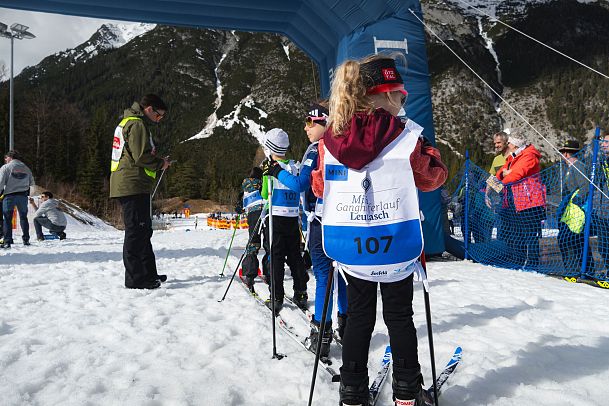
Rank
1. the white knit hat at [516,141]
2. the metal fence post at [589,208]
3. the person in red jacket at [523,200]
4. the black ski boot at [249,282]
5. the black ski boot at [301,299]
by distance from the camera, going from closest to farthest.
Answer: the black ski boot at [301,299]
the black ski boot at [249,282]
the metal fence post at [589,208]
the person in red jacket at [523,200]
the white knit hat at [516,141]

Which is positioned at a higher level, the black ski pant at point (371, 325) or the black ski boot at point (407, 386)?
the black ski pant at point (371, 325)

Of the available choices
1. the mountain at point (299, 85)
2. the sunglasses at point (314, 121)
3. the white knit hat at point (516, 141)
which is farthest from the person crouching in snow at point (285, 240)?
the mountain at point (299, 85)

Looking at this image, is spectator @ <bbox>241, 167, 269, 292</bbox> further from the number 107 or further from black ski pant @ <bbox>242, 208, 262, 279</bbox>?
the number 107

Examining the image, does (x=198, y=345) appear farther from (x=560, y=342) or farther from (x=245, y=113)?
(x=245, y=113)

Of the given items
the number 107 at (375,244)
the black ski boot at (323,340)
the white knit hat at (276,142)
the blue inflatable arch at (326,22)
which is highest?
the blue inflatable arch at (326,22)

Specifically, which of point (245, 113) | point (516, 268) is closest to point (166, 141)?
point (245, 113)

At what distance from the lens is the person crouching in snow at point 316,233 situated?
277 cm

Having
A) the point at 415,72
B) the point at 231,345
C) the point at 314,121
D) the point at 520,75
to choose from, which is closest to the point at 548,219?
the point at 415,72

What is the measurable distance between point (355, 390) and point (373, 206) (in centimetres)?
83

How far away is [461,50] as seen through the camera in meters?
158

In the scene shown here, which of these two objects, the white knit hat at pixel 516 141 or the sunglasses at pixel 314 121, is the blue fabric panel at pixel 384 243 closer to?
the sunglasses at pixel 314 121

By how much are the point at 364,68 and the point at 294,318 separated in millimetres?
2371

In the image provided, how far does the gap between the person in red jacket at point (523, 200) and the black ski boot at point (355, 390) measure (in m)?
4.72

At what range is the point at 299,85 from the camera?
16512 centimetres
